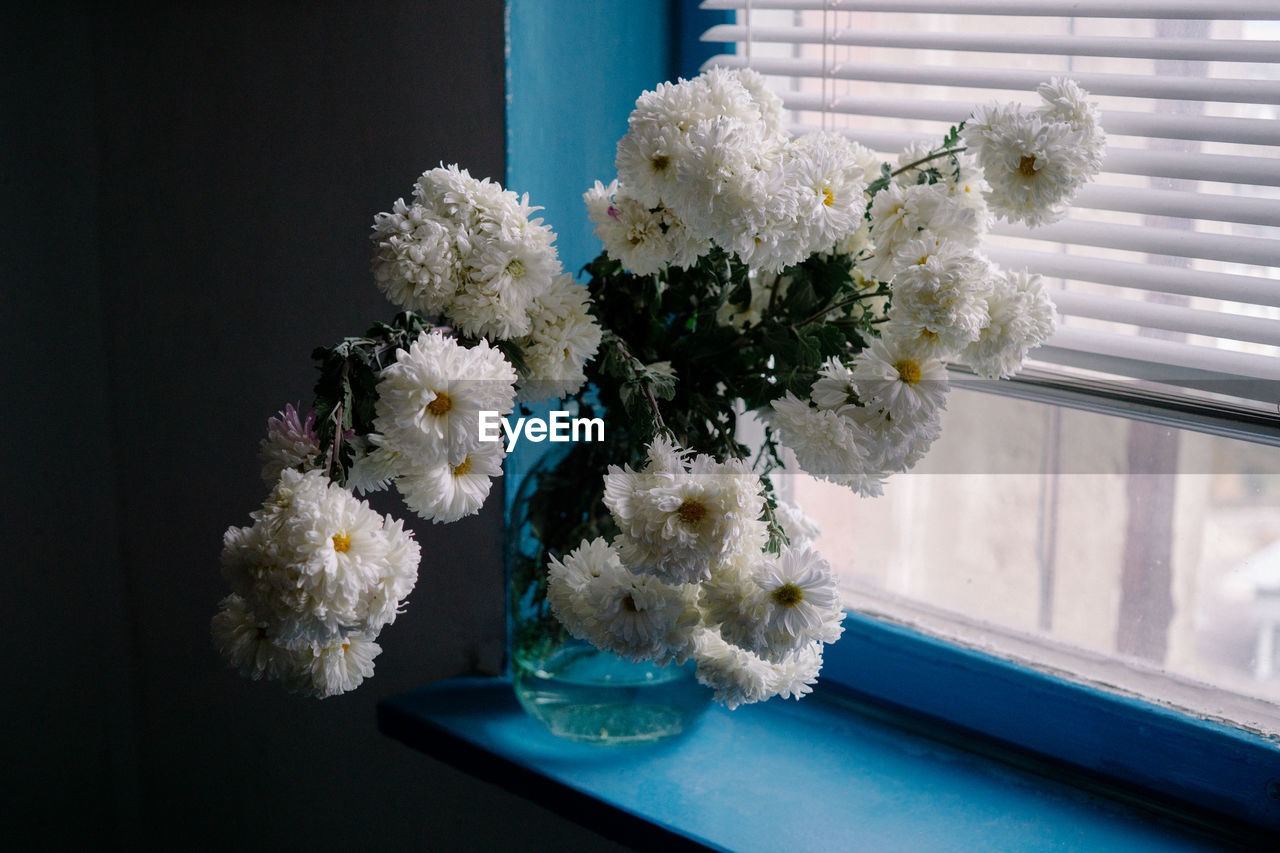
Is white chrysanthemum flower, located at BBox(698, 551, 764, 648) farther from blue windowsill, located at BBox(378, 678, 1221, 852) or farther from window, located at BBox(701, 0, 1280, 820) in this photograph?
window, located at BBox(701, 0, 1280, 820)

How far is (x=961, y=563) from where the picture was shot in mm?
1037

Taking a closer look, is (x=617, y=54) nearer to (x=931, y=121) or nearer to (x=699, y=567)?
(x=931, y=121)

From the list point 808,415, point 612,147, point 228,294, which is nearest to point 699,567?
point 808,415

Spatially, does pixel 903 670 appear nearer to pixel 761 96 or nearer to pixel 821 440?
pixel 821 440

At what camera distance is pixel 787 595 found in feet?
2.04

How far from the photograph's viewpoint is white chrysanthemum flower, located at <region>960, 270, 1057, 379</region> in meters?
0.66

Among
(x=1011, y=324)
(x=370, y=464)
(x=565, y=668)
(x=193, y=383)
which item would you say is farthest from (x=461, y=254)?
(x=193, y=383)

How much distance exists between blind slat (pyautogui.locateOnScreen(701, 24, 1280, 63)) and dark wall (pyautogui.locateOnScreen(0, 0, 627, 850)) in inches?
10.3

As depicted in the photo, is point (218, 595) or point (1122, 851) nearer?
point (1122, 851)

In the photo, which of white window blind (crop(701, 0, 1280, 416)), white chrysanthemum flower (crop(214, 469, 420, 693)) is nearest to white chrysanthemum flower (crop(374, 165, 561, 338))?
white chrysanthemum flower (crop(214, 469, 420, 693))

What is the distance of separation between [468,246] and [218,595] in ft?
3.23

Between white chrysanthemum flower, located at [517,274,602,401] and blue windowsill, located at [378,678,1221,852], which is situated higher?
white chrysanthemum flower, located at [517,274,602,401]

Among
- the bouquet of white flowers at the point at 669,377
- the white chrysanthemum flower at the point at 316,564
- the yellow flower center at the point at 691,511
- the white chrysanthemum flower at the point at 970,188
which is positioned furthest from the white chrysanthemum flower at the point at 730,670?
the white chrysanthemum flower at the point at 970,188

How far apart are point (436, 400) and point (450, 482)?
0.05 meters
